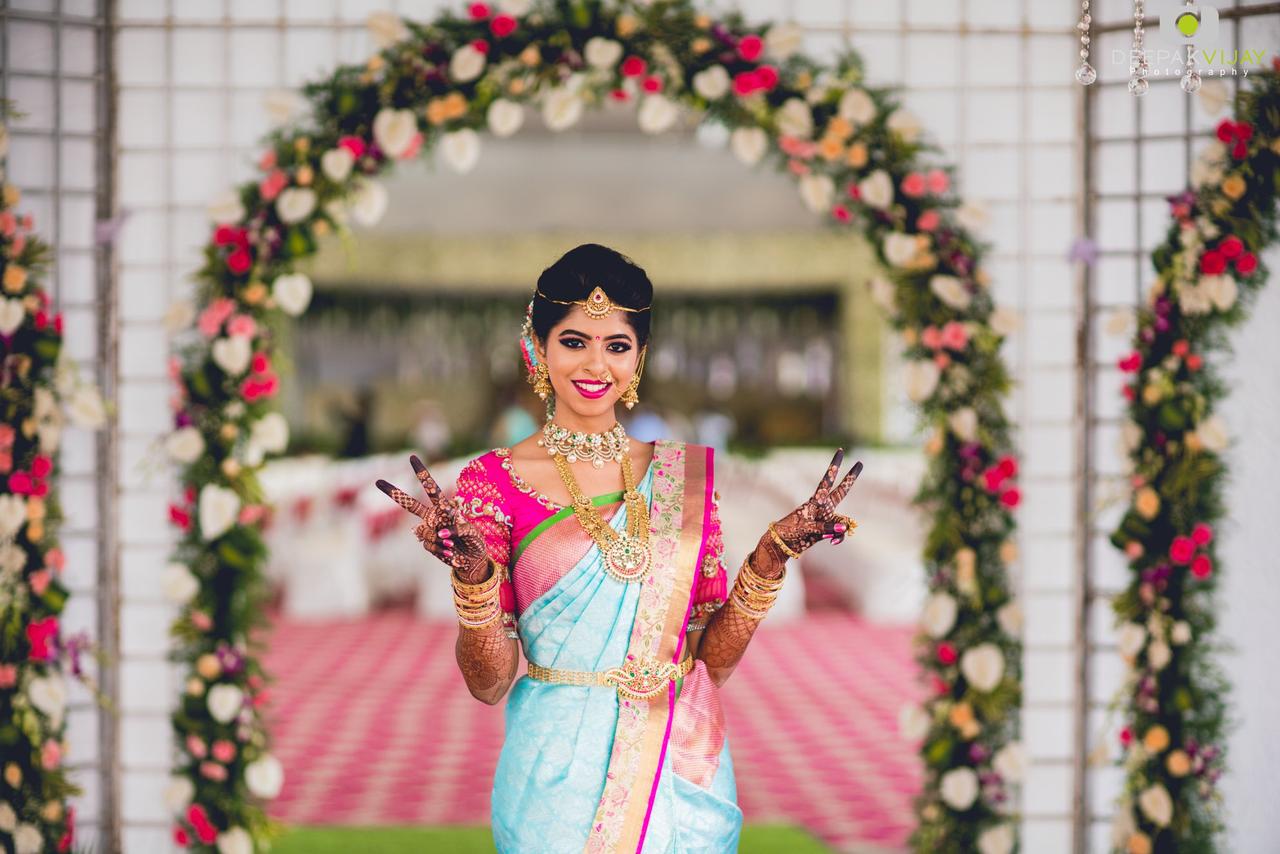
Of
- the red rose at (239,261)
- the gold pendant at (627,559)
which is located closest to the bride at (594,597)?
the gold pendant at (627,559)

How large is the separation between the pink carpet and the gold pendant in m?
1.86

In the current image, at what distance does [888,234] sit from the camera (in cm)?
342

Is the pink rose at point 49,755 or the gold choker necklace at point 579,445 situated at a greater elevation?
the gold choker necklace at point 579,445

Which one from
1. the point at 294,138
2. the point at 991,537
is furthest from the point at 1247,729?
the point at 294,138

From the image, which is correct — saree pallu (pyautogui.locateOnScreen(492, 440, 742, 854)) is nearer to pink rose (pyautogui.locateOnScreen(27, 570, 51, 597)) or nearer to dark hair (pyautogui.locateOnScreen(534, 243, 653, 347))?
dark hair (pyautogui.locateOnScreen(534, 243, 653, 347))

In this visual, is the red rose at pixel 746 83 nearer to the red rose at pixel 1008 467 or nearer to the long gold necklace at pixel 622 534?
the red rose at pixel 1008 467

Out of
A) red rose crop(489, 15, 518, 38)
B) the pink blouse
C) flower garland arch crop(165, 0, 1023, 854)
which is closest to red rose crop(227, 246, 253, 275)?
flower garland arch crop(165, 0, 1023, 854)

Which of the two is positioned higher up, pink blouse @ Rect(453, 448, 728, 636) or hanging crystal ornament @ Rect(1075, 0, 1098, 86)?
hanging crystal ornament @ Rect(1075, 0, 1098, 86)

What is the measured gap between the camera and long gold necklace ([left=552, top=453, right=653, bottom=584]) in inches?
77.0

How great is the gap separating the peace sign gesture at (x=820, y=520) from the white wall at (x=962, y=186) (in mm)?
1848

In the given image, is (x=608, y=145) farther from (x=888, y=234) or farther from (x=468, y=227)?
(x=888, y=234)

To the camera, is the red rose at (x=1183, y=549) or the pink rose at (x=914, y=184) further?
the pink rose at (x=914, y=184)

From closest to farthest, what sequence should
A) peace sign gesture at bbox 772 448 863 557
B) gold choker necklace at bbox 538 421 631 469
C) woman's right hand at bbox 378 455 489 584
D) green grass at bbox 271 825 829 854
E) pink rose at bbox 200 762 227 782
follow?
woman's right hand at bbox 378 455 489 584, peace sign gesture at bbox 772 448 863 557, gold choker necklace at bbox 538 421 631 469, pink rose at bbox 200 762 227 782, green grass at bbox 271 825 829 854

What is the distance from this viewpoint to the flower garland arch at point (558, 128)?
3.36 m
